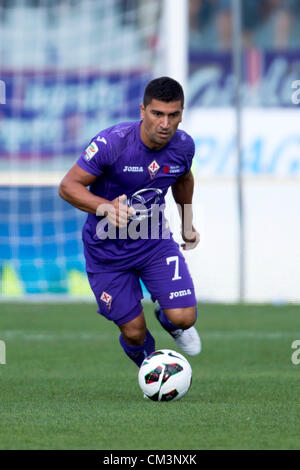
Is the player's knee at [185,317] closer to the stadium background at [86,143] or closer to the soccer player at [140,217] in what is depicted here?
the soccer player at [140,217]

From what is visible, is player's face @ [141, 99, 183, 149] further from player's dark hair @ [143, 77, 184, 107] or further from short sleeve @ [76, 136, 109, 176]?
short sleeve @ [76, 136, 109, 176]

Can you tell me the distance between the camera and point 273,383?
742 cm

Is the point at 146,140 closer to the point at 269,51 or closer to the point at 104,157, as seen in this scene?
the point at 104,157

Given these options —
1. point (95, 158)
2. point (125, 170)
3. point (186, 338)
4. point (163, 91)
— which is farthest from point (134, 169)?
point (186, 338)

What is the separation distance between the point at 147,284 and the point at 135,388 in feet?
2.39

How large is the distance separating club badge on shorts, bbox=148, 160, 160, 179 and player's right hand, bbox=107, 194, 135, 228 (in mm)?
608

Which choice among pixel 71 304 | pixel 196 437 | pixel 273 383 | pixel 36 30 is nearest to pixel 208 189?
pixel 71 304

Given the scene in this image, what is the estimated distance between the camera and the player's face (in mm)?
6512

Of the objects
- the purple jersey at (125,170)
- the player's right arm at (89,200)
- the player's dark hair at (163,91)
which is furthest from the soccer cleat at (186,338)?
the player's dark hair at (163,91)

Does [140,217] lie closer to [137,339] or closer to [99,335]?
[137,339]

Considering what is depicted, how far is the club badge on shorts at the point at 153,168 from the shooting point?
6809 millimetres

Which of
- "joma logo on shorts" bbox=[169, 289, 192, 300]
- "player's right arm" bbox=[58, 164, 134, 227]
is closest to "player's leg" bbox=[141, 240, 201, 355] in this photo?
"joma logo on shorts" bbox=[169, 289, 192, 300]

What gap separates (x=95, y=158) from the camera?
21.8 feet

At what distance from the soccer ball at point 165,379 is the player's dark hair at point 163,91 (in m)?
1.60
